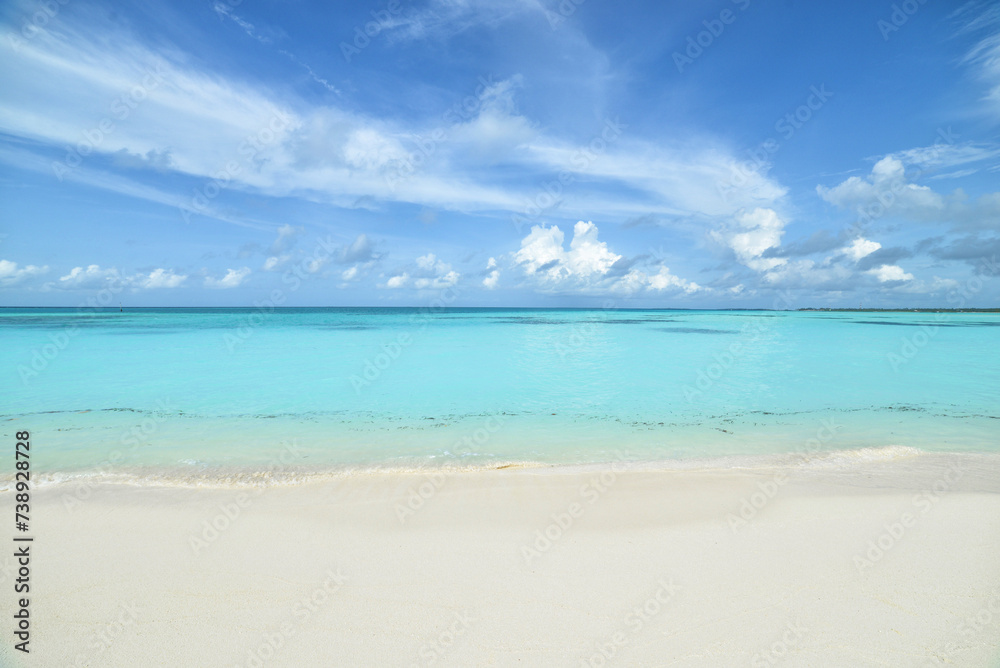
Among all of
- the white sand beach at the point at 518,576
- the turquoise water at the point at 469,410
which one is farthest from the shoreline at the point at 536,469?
the white sand beach at the point at 518,576

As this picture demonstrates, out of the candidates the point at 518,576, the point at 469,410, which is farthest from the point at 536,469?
the point at 469,410

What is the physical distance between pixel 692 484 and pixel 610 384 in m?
7.89

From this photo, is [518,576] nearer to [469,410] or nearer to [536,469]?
[536,469]

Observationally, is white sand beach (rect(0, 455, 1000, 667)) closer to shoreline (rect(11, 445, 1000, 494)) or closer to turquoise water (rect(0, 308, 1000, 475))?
shoreline (rect(11, 445, 1000, 494))

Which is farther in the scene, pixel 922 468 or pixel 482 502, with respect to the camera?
pixel 922 468

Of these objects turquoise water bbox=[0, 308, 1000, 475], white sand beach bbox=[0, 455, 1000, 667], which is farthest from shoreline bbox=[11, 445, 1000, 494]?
white sand beach bbox=[0, 455, 1000, 667]

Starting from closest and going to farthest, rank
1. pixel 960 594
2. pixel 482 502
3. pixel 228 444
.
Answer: pixel 960 594 < pixel 482 502 < pixel 228 444

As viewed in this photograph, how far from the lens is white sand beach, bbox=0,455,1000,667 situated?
2984mm

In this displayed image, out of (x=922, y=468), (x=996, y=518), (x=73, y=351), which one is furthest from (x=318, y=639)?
(x=73, y=351)

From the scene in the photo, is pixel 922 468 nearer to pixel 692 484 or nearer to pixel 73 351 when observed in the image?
pixel 692 484

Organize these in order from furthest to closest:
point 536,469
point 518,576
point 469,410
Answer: point 469,410 → point 536,469 → point 518,576

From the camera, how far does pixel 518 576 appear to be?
373 cm

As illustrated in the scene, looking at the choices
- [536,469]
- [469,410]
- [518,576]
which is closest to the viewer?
[518,576]

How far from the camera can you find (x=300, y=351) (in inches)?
910
